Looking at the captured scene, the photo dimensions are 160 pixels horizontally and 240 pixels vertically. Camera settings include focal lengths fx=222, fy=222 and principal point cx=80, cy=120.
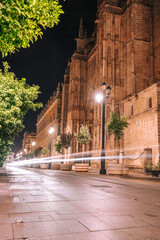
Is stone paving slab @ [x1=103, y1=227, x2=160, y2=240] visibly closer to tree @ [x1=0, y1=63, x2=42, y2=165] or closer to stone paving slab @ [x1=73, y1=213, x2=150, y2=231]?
stone paving slab @ [x1=73, y1=213, x2=150, y2=231]

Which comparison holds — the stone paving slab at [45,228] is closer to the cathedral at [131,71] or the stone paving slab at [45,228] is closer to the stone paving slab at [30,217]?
the stone paving slab at [30,217]

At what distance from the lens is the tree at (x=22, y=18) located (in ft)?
15.1

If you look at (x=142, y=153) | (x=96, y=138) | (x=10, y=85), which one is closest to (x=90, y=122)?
(x=96, y=138)

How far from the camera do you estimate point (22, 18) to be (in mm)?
5172

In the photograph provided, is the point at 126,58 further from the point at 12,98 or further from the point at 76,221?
the point at 76,221

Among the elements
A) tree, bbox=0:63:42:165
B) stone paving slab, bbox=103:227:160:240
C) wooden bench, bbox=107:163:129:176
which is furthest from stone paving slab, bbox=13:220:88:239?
wooden bench, bbox=107:163:129:176

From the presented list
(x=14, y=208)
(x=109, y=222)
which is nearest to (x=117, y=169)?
(x=14, y=208)

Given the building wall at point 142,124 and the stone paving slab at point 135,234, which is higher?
the building wall at point 142,124

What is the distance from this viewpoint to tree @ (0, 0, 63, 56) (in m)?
4.59

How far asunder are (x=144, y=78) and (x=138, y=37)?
6.72 m

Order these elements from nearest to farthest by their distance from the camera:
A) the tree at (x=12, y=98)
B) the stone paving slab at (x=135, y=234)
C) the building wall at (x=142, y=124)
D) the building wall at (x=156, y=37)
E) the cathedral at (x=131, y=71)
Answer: the stone paving slab at (x=135, y=234)
the tree at (x=12, y=98)
the building wall at (x=142, y=124)
the cathedral at (x=131, y=71)
the building wall at (x=156, y=37)

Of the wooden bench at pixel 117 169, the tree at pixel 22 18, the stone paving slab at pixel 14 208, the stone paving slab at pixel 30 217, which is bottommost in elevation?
the wooden bench at pixel 117 169

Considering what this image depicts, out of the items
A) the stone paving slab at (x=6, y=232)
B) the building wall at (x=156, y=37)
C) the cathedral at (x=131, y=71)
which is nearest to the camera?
the stone paving slab at (x=6, y=232)

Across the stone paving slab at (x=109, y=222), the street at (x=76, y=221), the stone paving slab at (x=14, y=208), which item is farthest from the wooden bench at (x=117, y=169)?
the stone paving slab at (x=109, y=222)
